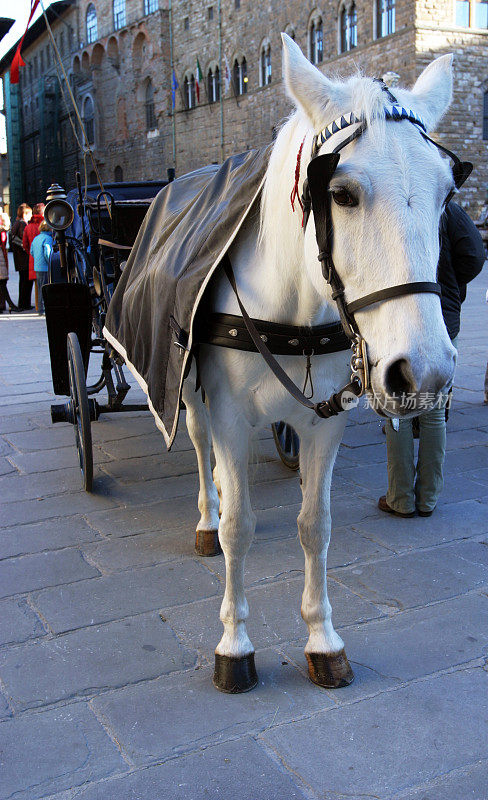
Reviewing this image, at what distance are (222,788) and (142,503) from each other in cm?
217

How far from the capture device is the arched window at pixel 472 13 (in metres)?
24.0

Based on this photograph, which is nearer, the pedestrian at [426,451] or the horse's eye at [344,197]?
the horse's eye at [344,197]

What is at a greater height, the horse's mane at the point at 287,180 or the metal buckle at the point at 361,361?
the horse's mane at the point at 287,180

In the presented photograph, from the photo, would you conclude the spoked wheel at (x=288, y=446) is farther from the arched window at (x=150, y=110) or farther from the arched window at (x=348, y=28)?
the arched window at (x=150, y=110)

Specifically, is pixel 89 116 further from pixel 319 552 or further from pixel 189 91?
pixel 319 552

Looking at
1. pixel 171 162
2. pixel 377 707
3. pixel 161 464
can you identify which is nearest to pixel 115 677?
pixel 377 707

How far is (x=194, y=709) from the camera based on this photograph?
2.22m

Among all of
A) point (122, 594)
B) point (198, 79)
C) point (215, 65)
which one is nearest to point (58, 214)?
point (122, 594)

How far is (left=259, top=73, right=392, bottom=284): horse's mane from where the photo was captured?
1706 mm

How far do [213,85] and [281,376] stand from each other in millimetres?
36298

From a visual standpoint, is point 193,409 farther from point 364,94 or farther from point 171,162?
point 171,162

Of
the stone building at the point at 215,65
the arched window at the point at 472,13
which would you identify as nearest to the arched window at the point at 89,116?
the stone building at the point at 215,65

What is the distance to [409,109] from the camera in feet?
5.38

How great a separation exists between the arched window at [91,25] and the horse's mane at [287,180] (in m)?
47.3
